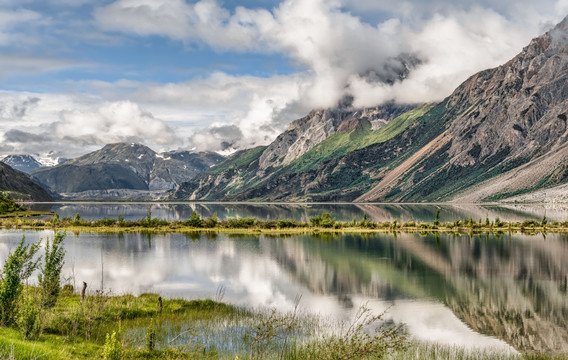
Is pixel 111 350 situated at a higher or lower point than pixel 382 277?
higher

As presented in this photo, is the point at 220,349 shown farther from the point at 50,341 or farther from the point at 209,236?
the point at 209,236

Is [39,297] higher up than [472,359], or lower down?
higher up

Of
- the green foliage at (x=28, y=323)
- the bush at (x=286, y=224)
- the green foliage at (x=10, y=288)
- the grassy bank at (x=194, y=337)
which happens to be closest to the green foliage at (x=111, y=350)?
the grassy bank at (x=194, y=337)

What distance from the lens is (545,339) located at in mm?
38125

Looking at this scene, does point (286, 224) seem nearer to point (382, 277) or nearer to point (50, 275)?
point (382, 277)

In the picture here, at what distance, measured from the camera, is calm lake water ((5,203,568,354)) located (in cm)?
4312

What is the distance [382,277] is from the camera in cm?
6594

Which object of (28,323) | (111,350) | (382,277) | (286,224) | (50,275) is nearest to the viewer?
(111,350)

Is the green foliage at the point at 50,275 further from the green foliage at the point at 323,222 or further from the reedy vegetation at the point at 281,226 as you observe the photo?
the green foliage at the point at 323,222

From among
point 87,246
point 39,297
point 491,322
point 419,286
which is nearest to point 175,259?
point 87,246

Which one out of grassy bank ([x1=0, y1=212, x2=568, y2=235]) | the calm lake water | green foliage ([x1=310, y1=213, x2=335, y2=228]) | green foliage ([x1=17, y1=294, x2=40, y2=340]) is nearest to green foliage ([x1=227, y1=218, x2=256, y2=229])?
grassy bank ([x1=0, y1=212, x2=568, y2=235])

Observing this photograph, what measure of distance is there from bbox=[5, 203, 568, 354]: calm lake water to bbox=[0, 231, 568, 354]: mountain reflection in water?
4.8 inches

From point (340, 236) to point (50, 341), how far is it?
10139cm

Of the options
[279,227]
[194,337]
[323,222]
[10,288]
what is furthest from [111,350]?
[323,222]
